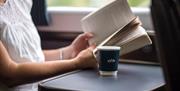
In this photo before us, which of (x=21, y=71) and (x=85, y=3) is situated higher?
(x=85, y=3)

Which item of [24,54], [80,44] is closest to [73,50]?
[80,44]

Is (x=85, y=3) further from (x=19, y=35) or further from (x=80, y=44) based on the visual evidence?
(x=19, y=35)

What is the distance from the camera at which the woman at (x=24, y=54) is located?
57.0 inches

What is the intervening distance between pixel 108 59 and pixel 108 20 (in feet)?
0.67

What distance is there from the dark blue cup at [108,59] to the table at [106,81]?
0.09 ft

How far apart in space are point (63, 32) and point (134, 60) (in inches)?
20.8

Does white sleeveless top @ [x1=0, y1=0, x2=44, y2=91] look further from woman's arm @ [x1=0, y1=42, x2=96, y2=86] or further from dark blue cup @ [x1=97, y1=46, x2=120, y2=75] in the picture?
dark blue cup @ [x1=97, y1=46, x2=120, y2=75]

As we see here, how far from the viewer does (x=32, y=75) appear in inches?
57.2

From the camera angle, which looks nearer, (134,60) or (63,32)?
(134,60)

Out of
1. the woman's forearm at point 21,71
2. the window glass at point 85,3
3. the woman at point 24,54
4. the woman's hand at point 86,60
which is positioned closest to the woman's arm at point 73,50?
the woman at point 24,54

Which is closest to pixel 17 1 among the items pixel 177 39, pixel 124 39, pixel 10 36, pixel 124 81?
pixel 10 36

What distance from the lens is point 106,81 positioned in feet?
4.55

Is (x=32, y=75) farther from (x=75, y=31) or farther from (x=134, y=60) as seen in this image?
(x=75, y=31)

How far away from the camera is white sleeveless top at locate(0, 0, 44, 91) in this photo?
5.14 ft
